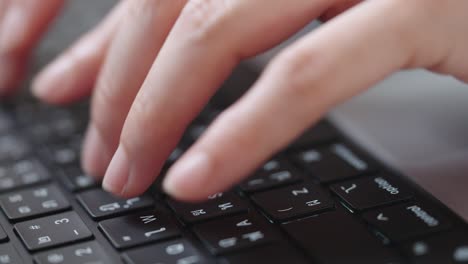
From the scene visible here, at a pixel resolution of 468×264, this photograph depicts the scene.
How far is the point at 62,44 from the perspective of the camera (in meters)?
0.95

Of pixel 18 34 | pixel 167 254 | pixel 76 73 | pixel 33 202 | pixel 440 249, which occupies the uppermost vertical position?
pixel 18 34

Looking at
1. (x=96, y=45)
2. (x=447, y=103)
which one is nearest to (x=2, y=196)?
(x=96, y=45)

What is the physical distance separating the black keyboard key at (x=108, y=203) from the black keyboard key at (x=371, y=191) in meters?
0.15

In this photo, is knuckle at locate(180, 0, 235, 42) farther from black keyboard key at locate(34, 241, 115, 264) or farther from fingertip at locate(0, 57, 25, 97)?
fingertip at locate(0, 57, 25, 97)

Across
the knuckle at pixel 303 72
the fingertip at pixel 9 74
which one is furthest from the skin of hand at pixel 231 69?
the fingertip at pixel 9 74

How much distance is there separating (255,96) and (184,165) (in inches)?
2.5

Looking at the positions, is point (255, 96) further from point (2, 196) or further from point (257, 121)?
point (2, 196)

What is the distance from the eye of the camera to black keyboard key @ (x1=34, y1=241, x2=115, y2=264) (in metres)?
0.46

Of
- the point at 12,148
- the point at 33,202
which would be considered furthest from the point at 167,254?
the point at 12,148

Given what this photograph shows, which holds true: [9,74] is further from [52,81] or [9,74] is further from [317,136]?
[317,136]

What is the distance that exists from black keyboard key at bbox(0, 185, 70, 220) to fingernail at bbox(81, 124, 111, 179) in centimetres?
4

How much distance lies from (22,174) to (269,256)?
0.27m

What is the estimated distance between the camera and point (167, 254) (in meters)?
0.46

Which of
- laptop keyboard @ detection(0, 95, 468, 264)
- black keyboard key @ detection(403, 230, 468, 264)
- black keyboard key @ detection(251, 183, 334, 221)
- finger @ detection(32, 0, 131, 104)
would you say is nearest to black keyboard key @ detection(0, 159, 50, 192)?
laptop keyboard @ detection(0, 95, 468, 264)
